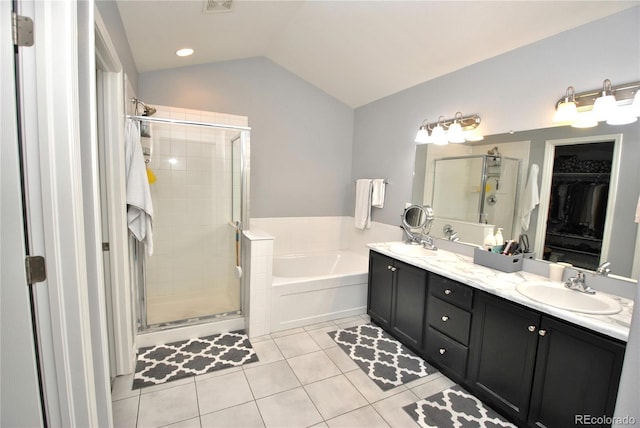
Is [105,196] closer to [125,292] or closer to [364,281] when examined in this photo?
[125,292]

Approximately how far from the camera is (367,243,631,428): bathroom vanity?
142cm

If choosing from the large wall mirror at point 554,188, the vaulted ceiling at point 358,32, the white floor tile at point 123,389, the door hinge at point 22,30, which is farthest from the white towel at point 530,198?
the white floor tile at point 123,389

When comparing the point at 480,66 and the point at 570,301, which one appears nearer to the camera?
the point at 570,301

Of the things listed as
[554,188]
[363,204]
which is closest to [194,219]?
[363,204]

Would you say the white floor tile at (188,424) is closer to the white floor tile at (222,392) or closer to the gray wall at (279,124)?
the white floor tile at (222,392)

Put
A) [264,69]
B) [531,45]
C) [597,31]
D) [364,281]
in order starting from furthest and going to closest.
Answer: [264,69], [364,281], [531,45], [597,31]

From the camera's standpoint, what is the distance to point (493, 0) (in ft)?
6.22

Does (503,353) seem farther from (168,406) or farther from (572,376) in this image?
(168,406)

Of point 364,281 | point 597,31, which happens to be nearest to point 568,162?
point 597,31

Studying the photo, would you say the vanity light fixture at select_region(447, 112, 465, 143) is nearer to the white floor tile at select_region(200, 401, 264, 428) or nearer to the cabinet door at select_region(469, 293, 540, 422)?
the cabinet door at select_region(469, 293, 540, 422)

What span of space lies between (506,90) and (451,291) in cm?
160

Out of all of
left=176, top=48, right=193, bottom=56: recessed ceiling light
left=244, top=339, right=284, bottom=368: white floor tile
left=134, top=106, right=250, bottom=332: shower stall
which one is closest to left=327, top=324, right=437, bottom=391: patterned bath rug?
left=244, top=339, right=284, bottom=368: white floor tile

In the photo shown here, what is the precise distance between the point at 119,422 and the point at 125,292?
0.75 metres

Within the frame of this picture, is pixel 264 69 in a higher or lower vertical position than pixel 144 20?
higher
